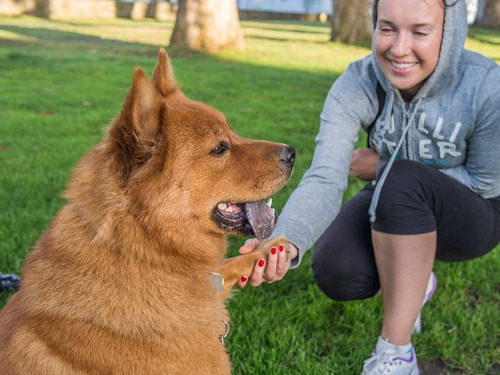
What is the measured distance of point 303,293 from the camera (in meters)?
3.53

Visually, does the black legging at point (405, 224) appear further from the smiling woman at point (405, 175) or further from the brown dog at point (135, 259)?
the brown dog at point (135, 259)

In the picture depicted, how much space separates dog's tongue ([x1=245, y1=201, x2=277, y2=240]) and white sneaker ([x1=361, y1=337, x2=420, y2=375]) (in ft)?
2.99

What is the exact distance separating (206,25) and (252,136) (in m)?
8.57

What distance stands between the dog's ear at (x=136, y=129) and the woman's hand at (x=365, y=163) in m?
1.71

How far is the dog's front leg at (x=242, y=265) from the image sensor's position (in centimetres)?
270

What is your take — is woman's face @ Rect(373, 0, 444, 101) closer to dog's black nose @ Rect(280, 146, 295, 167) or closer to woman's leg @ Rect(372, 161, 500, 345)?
woman's leg @ Rect(372, 161, 500, 345)

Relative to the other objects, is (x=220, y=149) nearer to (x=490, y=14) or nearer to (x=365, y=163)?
(x=365, y=163)

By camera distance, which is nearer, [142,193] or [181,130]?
[142,193]

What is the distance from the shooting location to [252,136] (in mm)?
6508

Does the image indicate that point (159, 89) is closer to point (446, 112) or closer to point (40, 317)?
point (40, 317)

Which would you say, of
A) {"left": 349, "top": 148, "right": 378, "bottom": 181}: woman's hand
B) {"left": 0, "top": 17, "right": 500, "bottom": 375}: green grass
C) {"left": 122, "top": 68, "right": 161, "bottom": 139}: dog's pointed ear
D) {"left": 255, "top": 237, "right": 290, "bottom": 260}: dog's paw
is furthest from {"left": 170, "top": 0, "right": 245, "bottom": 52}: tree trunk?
{"left": 122, "top": 68, "right": 161, "bottom": 139}: dog's pointed ear

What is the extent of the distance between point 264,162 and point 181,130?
0.41 meters

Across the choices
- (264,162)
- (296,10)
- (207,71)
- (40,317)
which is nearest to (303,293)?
(264,162)

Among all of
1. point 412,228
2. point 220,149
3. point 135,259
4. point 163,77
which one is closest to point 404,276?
point 412,228
